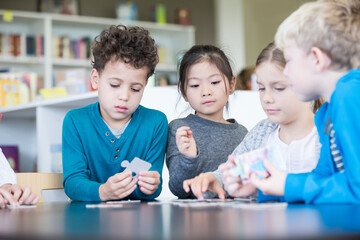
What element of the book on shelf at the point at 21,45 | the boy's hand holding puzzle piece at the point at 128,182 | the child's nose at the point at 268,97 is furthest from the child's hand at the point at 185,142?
the book on shelf at the point at 21,45

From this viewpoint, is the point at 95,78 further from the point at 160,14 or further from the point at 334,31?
the point at 160,14

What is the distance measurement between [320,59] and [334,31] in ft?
0.21

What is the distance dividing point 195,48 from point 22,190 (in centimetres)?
87

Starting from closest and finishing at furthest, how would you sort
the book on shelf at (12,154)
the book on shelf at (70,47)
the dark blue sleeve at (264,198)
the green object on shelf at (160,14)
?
the dark blue sleeve at (264,198) < the book on shelf at (12,154) < the book on shelf at (70,47) < the green object on shelf at (160,14)

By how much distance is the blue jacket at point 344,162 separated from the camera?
91cm

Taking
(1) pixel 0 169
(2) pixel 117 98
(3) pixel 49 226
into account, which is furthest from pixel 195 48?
(3) pixel 49 226

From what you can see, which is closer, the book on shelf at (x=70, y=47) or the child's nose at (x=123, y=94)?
the child's nose at (x=123, y=94)

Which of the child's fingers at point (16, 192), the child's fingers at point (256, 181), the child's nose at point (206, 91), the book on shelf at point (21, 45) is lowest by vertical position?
the child's fingers at point (16, 192)

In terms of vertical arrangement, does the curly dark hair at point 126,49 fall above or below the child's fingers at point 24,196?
above

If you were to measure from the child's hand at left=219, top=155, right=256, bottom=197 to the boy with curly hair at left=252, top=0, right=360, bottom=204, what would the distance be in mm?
78

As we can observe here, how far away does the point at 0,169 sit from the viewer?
4.93 ft

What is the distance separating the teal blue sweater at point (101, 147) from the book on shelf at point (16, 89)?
222cm

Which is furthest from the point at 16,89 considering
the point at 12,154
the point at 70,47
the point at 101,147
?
the point at 101,147

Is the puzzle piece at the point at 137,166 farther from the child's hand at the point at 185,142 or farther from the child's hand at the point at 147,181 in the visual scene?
the child's hand at the point at 185,142
